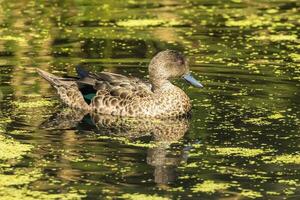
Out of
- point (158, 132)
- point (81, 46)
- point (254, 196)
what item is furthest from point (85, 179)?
point (81, 46)

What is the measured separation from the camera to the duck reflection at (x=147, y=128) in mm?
10859

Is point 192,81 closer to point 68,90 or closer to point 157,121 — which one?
point 157,121

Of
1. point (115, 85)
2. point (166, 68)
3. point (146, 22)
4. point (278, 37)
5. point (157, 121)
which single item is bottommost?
point (157, 121)

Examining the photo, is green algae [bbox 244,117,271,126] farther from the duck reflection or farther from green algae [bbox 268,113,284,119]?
the duck reflection

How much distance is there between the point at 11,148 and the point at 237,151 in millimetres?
2181

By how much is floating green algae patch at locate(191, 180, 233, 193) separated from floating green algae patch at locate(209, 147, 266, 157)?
1091mm

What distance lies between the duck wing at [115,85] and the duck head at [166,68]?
0.44 feet

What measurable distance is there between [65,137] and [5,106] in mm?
1597

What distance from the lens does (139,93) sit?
13.2 metres

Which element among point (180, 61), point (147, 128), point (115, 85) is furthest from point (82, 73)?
point (147, 128)

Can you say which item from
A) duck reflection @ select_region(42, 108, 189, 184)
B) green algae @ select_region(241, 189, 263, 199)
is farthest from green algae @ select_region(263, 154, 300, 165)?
green algae @ select_region(241, 189, 263, 199)

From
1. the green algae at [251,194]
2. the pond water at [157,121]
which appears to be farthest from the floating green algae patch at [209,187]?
the green algae at [251,194]

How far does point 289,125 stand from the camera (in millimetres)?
12305

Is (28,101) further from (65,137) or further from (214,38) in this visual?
(214,38)
